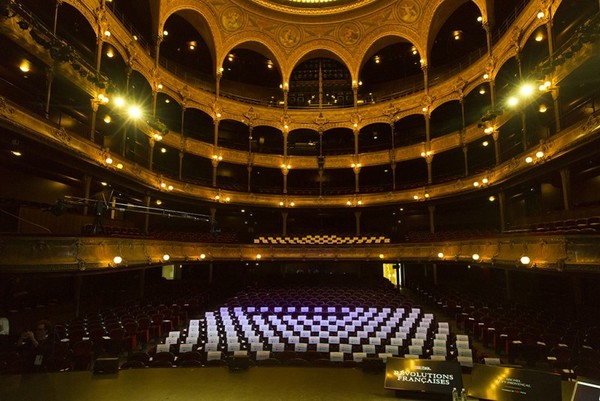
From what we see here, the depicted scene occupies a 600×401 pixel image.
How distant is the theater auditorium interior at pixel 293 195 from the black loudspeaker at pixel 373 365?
3 cm

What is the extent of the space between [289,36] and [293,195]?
1445 cm

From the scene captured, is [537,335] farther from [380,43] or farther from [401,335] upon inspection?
[380,43]

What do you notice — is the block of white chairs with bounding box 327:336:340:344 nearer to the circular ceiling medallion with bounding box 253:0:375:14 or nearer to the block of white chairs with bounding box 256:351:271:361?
the block of white chairs with bounding box 256:351:271:361

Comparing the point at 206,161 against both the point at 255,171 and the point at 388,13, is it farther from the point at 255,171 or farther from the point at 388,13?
the point at 388,13

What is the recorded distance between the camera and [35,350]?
823 centimetres

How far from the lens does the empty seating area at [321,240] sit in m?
28.0

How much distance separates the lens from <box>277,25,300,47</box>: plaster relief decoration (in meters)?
31.4

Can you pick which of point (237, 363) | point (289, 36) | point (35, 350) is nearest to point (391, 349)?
point (237, 363)

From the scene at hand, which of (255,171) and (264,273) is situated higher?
(255,171)

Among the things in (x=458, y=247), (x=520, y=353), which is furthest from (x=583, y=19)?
(x=520, y=353)

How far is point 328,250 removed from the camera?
27391 millimetres

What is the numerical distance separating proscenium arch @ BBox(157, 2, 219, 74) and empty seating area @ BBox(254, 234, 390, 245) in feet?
48.7

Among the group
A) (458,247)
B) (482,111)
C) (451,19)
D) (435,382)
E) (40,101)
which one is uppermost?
(451,19)

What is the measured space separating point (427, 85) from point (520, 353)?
22.5 meters
